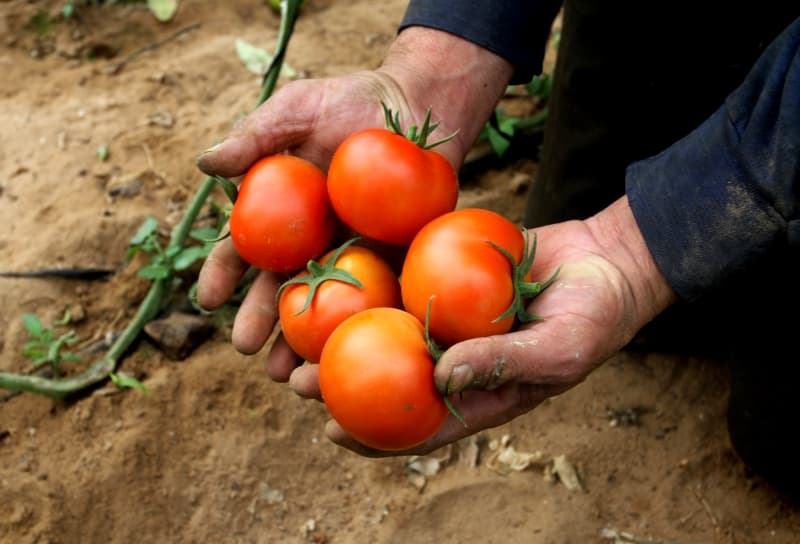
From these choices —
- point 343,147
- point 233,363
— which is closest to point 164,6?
point 233,363

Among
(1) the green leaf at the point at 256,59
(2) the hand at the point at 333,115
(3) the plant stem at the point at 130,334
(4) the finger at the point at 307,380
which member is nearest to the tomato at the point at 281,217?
(2) the hand at the point at 333,115

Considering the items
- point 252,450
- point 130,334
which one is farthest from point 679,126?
point 130,334

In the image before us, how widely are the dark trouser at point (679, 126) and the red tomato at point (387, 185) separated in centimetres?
80

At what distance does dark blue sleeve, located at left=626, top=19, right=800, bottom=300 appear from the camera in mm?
1448

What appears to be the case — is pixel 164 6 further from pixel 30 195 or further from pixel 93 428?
pixel 93 428

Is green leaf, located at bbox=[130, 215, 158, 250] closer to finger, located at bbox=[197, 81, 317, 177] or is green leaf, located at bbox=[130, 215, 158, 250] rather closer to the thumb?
finger, located at bbox=[197, 81, 317, 177]

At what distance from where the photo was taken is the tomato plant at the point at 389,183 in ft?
4.97

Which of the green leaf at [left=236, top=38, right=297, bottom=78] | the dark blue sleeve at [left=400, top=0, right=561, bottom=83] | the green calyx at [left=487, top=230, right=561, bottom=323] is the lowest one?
the green leaf at [left=236, top=38, right=297, bottom=78]

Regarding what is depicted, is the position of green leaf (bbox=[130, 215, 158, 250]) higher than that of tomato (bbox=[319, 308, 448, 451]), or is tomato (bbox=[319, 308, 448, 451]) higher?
tomato (bbox=[319, 308, 448, 451])

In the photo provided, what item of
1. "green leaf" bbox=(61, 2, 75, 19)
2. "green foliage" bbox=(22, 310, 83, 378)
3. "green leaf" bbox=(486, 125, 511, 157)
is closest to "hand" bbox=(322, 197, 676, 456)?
"green foliage" bbox=(22, 310, 83, 378)

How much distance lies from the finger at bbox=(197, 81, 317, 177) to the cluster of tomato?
62 mm

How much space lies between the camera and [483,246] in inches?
55.5

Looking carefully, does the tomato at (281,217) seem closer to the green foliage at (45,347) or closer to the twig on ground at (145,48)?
the green foliage at (45,347)

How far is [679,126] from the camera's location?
2.27 m
